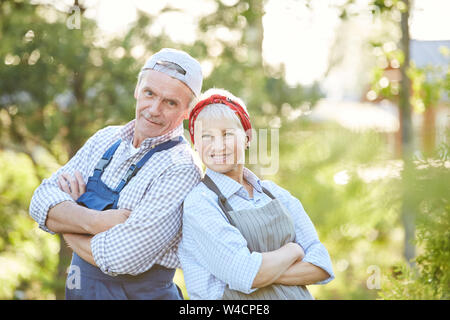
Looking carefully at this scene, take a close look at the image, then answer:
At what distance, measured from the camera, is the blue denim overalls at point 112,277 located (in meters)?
1.79

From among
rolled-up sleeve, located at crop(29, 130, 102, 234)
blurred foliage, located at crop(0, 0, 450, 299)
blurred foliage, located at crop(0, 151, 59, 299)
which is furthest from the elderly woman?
blurred foliage, located at crop(0, 151, 59, 299)

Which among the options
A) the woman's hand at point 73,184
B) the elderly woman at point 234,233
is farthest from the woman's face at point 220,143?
the woman's hand at point 73,184

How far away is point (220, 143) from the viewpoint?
1.58m

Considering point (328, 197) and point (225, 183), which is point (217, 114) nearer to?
point (225, 183)

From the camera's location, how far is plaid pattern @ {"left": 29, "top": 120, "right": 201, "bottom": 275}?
1.63 metres

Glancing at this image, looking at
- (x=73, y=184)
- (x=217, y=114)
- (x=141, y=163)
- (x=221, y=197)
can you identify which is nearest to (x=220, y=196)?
(x=221, y=197)

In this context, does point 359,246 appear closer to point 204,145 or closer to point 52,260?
point 52,260

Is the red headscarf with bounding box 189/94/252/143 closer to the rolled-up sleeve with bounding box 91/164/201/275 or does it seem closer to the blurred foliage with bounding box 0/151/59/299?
the rolled-up sleeve with bounding box 91/164/201/275

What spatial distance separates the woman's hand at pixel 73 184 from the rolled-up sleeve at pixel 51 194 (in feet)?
0.07

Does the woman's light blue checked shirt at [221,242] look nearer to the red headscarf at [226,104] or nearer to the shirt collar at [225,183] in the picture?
the shirt collar at [225,183]

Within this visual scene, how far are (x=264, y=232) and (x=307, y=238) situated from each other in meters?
0.17

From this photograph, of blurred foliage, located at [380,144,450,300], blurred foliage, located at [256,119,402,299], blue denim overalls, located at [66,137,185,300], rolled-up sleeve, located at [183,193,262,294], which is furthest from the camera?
blurred foliage, located at [256,119,402,299]
